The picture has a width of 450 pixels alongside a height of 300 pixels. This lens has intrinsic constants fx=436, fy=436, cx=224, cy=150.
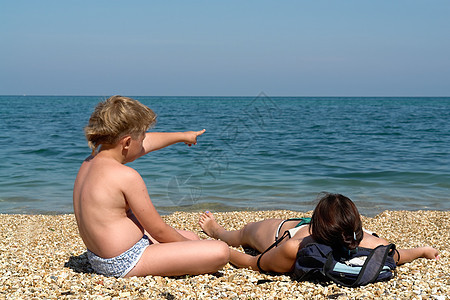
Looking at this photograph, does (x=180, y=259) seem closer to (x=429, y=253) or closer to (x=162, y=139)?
(x=162, y=139)

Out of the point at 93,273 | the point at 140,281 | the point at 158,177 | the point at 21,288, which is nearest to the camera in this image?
the point at 21,288

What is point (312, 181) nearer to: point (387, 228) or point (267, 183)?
point (267, 183)

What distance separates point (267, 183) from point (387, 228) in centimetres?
422

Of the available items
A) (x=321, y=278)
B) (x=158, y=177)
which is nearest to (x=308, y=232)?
(x=321, y=278)

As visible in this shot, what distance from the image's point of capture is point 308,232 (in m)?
3.87

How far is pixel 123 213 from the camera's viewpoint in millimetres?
3402

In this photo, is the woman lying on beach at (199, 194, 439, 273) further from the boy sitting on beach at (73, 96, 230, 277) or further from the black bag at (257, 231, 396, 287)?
the boy sitting on beach at (73, 96, 230, 277)

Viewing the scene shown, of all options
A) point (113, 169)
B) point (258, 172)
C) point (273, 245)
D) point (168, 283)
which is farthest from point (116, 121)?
point (258, 172)

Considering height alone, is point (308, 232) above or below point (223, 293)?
above

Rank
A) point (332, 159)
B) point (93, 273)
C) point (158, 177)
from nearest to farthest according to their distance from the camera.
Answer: point (93, 273)
point (158, 177)
point (332, 159)

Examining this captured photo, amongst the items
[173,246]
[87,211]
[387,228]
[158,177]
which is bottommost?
[158,177]

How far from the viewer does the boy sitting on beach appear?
329 centimetres

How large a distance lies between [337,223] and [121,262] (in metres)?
1.74

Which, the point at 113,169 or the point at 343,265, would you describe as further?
the point at 343,265
